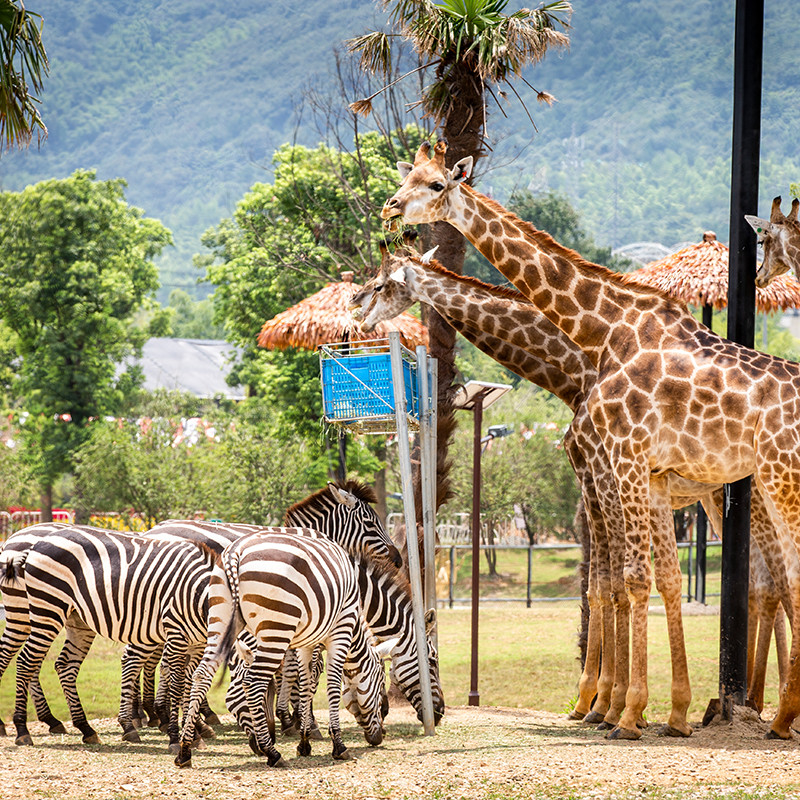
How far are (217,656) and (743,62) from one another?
632cm

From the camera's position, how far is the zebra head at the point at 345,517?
915 cm

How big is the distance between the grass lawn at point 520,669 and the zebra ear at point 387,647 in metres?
3.11

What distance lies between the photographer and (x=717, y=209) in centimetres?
15450

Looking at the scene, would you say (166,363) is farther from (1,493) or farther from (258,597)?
(258,597)

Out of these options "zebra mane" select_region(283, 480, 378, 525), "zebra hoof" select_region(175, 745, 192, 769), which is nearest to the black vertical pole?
"zebra mane" select_region(283, 480, 378, 525)

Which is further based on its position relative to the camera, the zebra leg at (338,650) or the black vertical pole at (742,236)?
the black vertical pole at (742,236)

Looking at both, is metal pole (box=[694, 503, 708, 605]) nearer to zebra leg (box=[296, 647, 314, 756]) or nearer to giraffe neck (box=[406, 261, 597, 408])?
giraffe neck (box=[406, 261, 597, 408])

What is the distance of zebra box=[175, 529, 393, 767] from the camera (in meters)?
6.75

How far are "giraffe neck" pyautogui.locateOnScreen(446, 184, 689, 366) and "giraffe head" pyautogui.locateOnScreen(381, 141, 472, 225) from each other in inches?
4.1

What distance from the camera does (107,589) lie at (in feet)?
25.0

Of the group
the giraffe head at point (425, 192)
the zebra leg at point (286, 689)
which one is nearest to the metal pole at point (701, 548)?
the zebra leg at point (286, 689)

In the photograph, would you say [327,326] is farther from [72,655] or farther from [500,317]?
[72,655]

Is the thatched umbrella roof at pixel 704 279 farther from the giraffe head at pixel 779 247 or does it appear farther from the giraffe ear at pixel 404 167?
the giraffe ear at pixel 404 167

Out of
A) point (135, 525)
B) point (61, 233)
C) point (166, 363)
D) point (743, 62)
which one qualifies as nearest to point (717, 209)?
point (166, 363)
